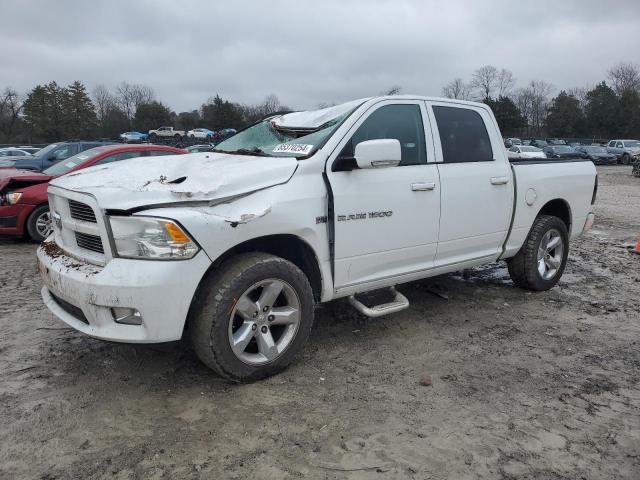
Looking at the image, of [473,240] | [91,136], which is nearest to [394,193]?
[473,240]

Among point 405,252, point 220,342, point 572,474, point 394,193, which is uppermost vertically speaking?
point 394,193

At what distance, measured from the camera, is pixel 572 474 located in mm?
2525

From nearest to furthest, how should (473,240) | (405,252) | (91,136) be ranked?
(405,252) → (473,240) → (91,136)

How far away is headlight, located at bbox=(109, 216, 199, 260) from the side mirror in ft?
4.31

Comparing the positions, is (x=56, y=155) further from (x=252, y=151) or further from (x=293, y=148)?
(x=293, y=148)

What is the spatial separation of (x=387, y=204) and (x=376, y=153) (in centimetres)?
46

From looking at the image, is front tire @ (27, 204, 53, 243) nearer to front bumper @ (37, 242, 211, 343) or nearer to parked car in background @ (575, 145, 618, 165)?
front bumper @ (37, 242, 211, 343)

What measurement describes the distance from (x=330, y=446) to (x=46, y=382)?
1.97 metres

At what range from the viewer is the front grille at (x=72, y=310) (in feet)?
10.3

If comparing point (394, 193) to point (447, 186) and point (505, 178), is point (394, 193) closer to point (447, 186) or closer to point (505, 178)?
point (447, 186)

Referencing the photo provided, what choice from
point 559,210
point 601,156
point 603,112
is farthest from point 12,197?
point 603,112

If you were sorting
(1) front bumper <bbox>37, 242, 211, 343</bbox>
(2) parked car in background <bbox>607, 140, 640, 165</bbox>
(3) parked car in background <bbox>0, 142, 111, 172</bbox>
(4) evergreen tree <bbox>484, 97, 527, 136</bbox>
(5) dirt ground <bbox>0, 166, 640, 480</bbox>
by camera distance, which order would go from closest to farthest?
(5) dirt ground <bbox>0, 166, 640, 480</bbox>, (1) front bumper <bbox>37, 242, 211, 343</bbox>, (3) parked car in background <bbox>0, 142, 111, 172</bbox>, (2) parked car in background <bbox>607, 140, 640, 165</bbox>, (4) evergreen tree <bbox>484, 97, 527, 136</bbox>

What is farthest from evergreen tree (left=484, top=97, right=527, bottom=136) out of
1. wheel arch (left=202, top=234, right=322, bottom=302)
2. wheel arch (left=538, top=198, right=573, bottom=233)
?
wheel arch (left=202, top=234, right=322, bottom=302)

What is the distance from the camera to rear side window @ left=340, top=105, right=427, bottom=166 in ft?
13.0
